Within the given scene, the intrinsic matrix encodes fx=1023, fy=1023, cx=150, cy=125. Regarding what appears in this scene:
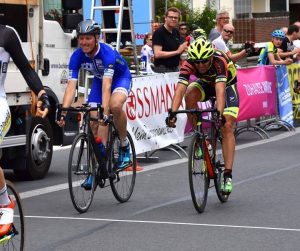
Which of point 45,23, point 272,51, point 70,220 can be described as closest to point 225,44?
point 272,51

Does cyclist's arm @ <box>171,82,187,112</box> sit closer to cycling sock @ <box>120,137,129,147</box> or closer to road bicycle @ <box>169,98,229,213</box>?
road bicycle @ <box>169,98,229,213</box>

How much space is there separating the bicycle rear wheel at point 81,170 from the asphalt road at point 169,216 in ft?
0.43

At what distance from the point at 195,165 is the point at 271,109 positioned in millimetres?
9273

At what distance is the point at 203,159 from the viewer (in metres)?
9.98

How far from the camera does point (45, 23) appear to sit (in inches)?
510

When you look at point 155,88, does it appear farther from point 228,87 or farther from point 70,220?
point 70,220

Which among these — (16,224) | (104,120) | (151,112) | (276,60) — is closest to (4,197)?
(16,224)

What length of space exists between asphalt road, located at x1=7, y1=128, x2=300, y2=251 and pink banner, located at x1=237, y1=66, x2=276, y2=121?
3971 mm

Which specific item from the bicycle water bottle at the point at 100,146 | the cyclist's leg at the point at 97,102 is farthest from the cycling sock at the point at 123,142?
the bicycle water bottle at the point at 100,146

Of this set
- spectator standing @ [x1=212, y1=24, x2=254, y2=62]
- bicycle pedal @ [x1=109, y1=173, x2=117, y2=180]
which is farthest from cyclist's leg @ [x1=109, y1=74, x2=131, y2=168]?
spectator standing @ [x1=212, y1=24, x2=254, y2=62]

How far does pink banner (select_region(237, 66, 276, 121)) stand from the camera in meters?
17.7

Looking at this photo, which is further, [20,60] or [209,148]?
[209,148]

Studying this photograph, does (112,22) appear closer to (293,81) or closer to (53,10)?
(293,81)

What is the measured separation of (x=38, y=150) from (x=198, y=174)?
339 cm
